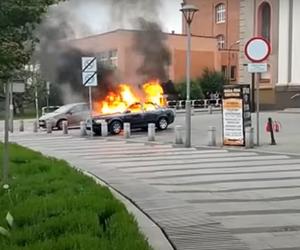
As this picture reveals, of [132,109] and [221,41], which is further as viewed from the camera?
[221,41]

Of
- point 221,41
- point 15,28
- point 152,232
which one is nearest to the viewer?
point 152,232

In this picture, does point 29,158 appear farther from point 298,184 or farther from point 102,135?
point 102,135

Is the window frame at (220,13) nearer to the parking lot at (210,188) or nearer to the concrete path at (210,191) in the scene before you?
the parking lot at (210,188)

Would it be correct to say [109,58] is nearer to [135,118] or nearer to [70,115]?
[135,118]

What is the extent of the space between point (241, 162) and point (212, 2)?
61294mm

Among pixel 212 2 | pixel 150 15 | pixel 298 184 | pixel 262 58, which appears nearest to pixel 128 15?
pixel 150 15

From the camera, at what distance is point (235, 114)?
2198 centimetres

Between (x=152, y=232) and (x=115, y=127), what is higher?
(x=152, y=232)

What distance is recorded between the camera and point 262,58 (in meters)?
20.8

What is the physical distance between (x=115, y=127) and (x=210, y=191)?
20.4m

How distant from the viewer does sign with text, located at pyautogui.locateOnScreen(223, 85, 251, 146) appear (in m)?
21.8

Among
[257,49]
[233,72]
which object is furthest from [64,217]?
[233,72]

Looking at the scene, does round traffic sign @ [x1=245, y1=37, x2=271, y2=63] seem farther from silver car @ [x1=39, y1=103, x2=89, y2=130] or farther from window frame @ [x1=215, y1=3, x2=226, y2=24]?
window frame @ [x1=215, y1=3, x2=226, y2=24]

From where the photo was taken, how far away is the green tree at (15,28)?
841 centimetres
